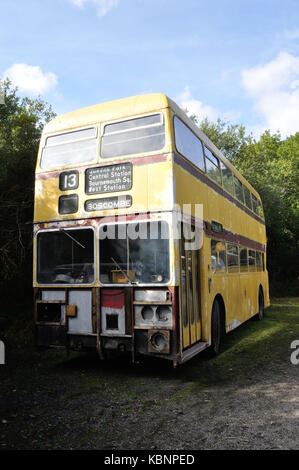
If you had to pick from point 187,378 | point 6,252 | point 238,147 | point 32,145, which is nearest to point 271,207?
point 238,147

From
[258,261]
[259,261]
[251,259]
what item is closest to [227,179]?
[251,259]

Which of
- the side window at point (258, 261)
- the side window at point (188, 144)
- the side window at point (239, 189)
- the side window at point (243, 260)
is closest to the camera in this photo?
the side window at point (188, 144)

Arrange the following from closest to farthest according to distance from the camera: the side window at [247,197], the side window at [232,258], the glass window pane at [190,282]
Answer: the glass window pane at [190,282], the side window at [232,258], the side window at [247,197]

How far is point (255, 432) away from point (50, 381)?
3.49 m

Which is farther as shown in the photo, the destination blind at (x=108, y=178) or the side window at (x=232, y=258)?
the side window at (x=232, y=258)

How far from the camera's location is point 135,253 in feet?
21.4

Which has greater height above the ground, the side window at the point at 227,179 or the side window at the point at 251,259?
the side window at the point at 227,179

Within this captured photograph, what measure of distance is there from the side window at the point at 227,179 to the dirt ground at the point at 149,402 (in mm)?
3976

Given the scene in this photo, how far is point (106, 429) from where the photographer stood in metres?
4.37

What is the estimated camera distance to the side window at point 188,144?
268 inches

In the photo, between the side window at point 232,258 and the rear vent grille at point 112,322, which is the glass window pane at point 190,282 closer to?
the rear vent grille at point 112,322

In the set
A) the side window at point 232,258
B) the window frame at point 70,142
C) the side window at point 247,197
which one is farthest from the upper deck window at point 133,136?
the side window at point 247,197

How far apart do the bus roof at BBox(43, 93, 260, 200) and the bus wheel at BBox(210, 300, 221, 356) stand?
3.59 metres

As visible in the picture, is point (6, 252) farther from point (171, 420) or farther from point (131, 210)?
point (171, 420)
